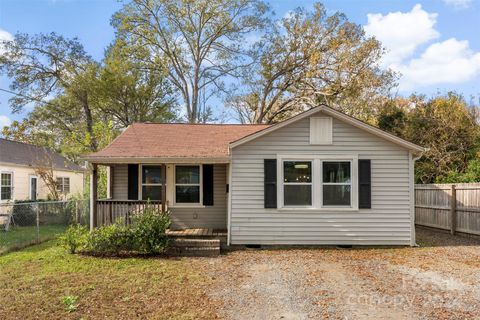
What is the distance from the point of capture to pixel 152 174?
35.0 feet

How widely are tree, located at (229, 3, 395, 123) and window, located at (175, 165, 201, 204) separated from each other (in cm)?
1298

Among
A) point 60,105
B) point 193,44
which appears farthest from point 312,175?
point 60,105

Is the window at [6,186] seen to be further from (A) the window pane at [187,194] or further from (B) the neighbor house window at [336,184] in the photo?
(B) the neighbor house window at [336,184]

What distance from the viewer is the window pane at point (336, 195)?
9.17 meters

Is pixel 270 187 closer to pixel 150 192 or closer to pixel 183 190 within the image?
pixel 183 190

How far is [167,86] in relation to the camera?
991 inches

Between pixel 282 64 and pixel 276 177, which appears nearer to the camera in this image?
pixel 276 177

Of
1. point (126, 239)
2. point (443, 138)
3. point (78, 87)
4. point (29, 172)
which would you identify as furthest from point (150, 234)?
point (78, 87)

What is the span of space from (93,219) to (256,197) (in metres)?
4.31

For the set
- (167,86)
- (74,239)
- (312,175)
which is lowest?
(74,239)

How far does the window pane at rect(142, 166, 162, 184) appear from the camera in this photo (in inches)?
419

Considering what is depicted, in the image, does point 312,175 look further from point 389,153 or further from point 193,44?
point 193,44

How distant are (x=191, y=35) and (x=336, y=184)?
18.5 m

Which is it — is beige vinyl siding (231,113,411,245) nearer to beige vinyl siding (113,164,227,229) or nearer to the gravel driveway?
the gravel driveway
